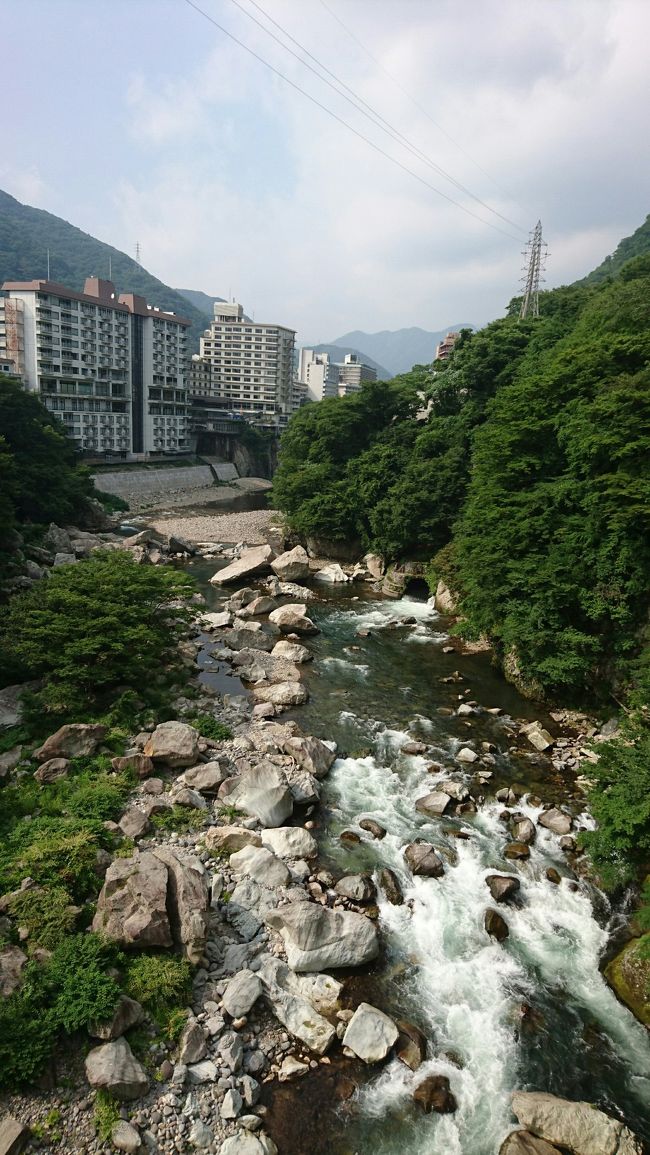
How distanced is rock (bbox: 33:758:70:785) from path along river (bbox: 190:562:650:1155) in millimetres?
6226

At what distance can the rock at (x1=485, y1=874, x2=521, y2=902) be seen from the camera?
39.0 ft

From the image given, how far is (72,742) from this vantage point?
14.7m

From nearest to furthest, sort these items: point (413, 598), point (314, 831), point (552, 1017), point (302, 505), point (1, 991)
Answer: point (1, 991)
point (552, 1017)
point (314, 831)
point (413, 598)
point (302, 505)

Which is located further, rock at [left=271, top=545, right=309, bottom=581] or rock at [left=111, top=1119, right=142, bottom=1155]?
rock at [left=271, top=545, right=309, bottom=581]

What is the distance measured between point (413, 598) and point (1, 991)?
2694 cm

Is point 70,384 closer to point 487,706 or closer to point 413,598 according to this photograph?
point 413,598

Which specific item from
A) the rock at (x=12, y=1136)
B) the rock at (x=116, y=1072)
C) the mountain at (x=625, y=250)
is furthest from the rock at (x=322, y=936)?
the mountain at (x=625, y=250)

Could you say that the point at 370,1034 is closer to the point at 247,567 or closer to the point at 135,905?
the point at 135,905

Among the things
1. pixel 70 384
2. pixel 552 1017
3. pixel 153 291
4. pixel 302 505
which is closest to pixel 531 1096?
pixel 552 1017

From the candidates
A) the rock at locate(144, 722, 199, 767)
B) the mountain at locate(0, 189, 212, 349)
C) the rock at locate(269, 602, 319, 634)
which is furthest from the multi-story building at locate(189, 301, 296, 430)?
the rock at locate(144, 722, 199, 767)

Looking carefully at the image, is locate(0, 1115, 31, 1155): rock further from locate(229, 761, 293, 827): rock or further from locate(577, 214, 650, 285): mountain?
locate(577, 214, 650, 285): mountain

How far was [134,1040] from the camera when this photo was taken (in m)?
8.44

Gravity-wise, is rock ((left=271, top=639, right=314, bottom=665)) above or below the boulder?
above

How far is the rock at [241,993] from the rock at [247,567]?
82.2ft
